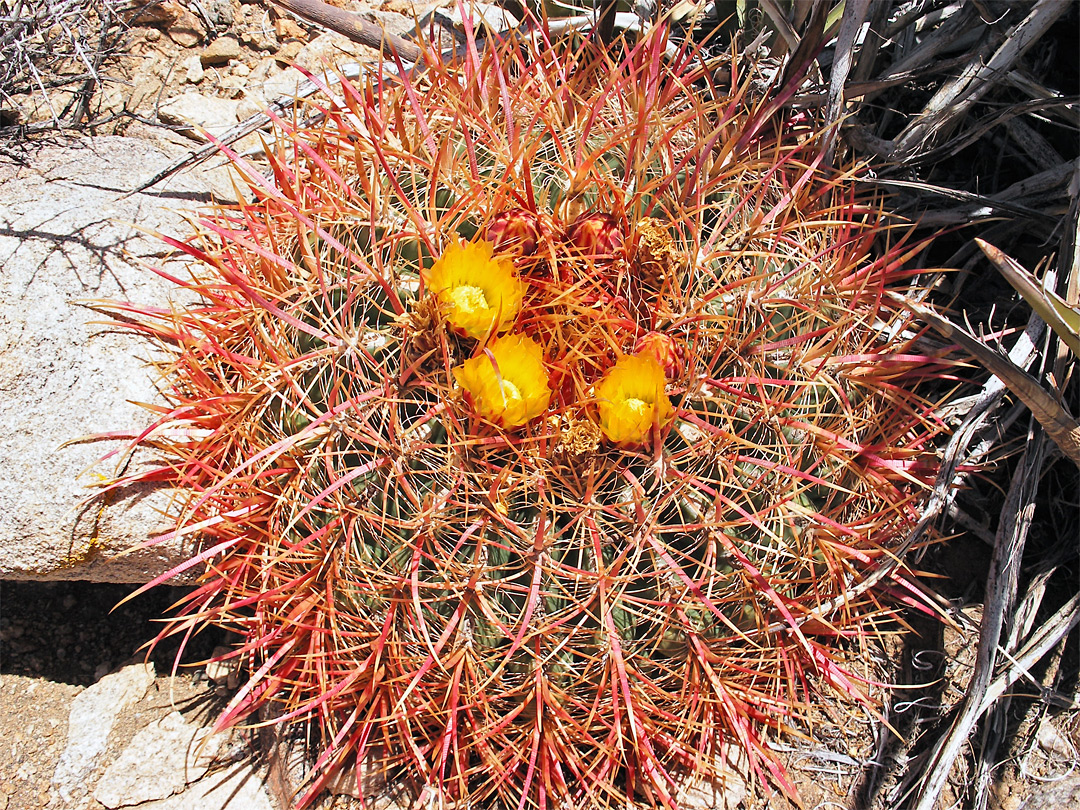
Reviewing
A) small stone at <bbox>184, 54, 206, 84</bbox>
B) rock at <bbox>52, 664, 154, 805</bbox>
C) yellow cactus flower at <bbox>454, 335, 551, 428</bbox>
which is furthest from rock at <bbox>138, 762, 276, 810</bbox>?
small stone at <bbox>184, 54, 206, 84</bbox>

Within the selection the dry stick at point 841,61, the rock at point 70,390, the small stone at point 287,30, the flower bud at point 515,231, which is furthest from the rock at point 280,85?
the dry stick at point 841,61

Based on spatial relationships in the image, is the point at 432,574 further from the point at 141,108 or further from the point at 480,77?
the point at 141,108

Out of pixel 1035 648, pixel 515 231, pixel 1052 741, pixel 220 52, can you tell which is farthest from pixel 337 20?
pixel 1052 741

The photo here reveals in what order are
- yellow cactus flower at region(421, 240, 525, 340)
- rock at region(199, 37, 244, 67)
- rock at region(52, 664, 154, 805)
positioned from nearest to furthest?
yellow cactus flower at region(421, 240, 525, 340) → rock at region(52, 664, 154, 805) → rock at region(199, 37, 244, 67)

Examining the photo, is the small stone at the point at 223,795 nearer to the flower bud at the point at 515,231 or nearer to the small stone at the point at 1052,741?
the flower bud at the point at 515,231

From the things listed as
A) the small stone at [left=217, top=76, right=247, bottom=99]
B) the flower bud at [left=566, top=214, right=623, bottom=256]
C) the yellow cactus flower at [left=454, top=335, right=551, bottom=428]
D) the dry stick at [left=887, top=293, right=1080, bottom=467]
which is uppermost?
the small stone at [left=217, top=76, right=247, bottom=99]

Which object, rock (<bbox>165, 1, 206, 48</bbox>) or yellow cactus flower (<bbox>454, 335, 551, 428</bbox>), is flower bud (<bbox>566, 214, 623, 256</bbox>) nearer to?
yellow cactus flower (<bbox>454, 335, 551, 428</bbox>)

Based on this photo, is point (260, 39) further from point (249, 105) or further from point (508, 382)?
point (508, 382)

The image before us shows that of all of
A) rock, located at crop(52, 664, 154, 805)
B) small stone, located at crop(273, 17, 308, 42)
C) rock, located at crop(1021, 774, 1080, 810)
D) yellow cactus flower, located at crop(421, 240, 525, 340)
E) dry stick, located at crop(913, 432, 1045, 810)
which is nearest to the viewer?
yellow cactus flower, located at crop(421, 240, 525, 340)
